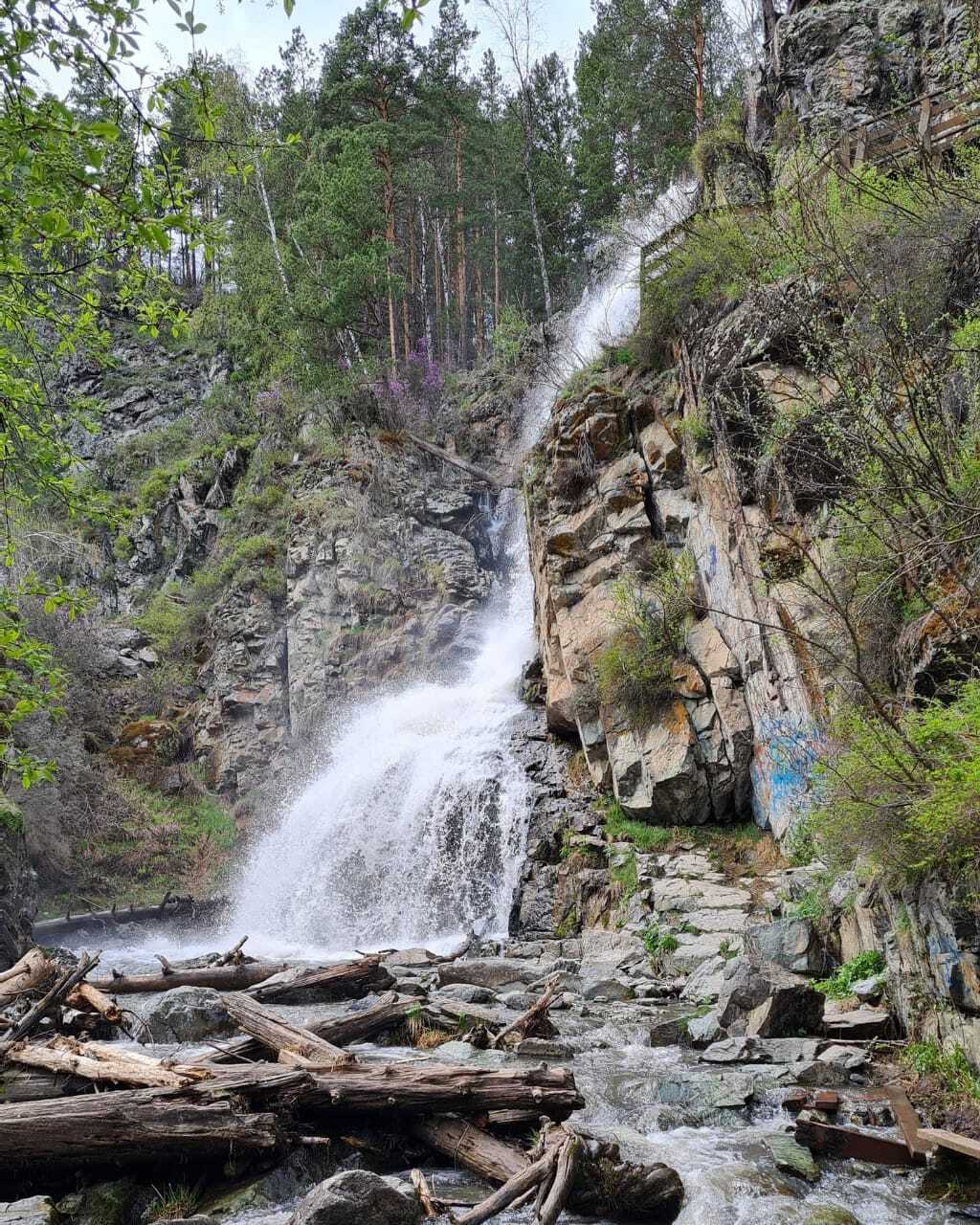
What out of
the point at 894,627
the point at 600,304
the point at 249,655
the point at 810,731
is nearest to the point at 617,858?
the point at 810,731

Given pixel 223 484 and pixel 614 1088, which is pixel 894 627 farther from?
pixel 223 484

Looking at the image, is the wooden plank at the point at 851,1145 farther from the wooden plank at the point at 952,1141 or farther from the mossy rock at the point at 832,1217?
the mossy rock at the point at 832,1217

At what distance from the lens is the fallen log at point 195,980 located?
905 cm

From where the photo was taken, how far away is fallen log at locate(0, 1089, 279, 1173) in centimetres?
408

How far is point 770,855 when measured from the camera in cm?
1122

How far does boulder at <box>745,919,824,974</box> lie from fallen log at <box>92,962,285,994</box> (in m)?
5.29

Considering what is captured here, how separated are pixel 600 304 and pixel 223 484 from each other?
14080mm

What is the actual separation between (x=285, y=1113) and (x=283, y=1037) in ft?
3.02

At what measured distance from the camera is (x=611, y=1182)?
4.19 meters

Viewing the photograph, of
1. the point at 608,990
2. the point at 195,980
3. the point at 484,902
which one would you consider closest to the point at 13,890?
the point at 195,980

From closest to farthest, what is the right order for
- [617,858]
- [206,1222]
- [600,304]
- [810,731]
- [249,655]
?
[206,1222]
[810,731]
[617,858]
[249,655]
[600,304]

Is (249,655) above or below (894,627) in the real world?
above

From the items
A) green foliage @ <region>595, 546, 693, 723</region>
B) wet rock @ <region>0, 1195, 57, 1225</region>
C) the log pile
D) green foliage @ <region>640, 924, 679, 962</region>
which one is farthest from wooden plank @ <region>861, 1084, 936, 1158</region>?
green foliage @ <region>595, 546, 693, 723</region>

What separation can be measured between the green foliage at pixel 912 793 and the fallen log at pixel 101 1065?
4452 mm
